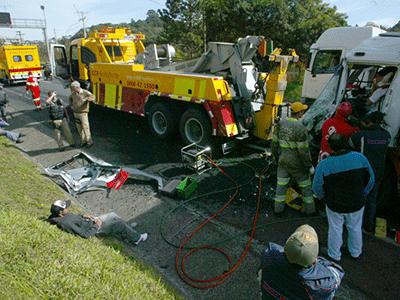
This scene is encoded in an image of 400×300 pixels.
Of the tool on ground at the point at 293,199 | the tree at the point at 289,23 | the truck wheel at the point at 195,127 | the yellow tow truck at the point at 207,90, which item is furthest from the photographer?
the tree at the point at 289,23

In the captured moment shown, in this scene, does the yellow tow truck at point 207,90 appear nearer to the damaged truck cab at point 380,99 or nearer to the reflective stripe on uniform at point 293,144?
the damaged truck cab at point 380,99

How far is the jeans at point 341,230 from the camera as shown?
11.8ft

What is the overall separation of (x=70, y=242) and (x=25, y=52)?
22613 mm

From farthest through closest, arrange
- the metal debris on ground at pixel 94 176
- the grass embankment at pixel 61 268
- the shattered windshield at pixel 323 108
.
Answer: the metal debris on ground at pixel 94 176
the shattered windshield at pixel 323 108
the grass embankment at pixel 61 268

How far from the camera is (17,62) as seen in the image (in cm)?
2134

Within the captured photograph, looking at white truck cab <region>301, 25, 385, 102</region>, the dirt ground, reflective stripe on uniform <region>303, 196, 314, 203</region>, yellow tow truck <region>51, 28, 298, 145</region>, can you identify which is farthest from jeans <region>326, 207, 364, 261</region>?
white truck cab <region>301, 25, 385, 102</region>

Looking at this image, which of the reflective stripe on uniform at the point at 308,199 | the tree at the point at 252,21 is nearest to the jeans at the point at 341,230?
the reflective stripe on uniform at the point at 308,199

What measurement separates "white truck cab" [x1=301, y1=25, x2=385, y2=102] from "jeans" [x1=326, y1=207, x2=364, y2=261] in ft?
27.3

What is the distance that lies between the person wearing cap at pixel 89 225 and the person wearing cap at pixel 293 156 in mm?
Result: 2177

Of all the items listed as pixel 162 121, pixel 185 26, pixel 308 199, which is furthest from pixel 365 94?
pixel 185 26

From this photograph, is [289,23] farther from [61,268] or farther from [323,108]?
[61,268]

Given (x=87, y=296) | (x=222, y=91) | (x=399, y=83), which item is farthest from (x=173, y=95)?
(x=87, y=296)

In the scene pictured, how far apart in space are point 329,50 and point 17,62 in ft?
65.4

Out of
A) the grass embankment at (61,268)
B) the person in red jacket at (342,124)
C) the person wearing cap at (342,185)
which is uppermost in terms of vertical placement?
the person in red jacket at (342,124)
